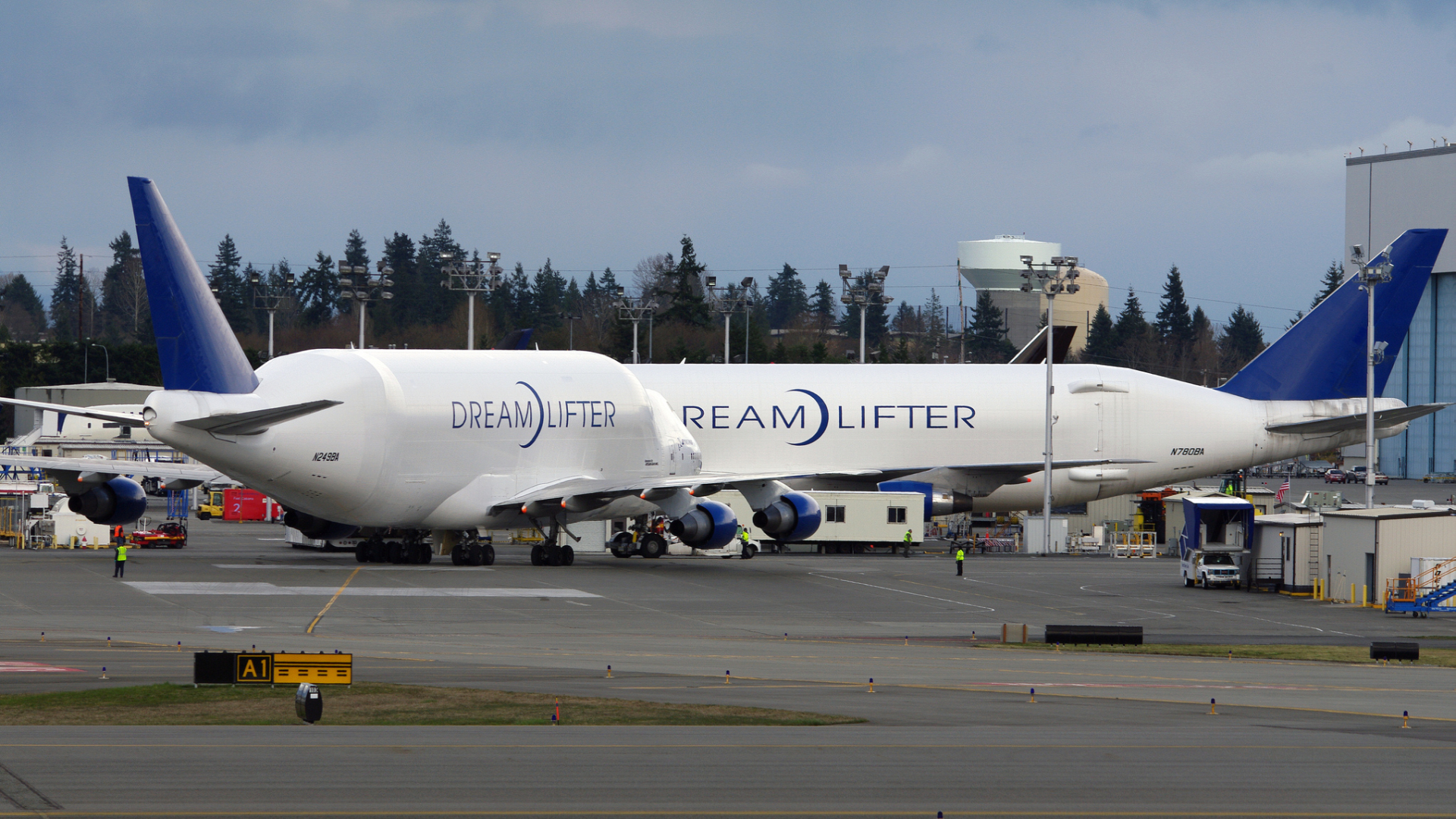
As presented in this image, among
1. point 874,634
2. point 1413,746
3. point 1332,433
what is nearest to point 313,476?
point 874,634

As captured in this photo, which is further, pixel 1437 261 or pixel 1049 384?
pixel 1437 261

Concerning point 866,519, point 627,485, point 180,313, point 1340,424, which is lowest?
point 866,519

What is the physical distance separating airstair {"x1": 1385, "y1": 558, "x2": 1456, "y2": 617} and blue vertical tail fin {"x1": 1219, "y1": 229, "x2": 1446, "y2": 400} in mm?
26628

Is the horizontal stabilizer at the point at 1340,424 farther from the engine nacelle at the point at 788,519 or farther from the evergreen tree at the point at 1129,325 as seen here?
the evergreen tree at the point at 1129,325

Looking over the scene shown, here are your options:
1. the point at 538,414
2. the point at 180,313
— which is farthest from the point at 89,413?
the point at 538,414

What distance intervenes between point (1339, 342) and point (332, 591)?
154ft

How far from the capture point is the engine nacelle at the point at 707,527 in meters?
49.4

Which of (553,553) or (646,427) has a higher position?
(646,427)

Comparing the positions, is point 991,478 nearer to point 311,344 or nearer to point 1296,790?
point 1296,790

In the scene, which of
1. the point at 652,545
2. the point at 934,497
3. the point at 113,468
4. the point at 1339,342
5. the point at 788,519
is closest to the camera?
the point at 113,468

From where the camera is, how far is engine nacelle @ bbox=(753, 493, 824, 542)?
50.6m

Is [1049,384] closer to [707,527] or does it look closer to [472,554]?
[707,527]

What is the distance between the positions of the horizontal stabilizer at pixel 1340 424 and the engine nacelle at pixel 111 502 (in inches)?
1831

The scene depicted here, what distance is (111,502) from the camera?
5000cm
